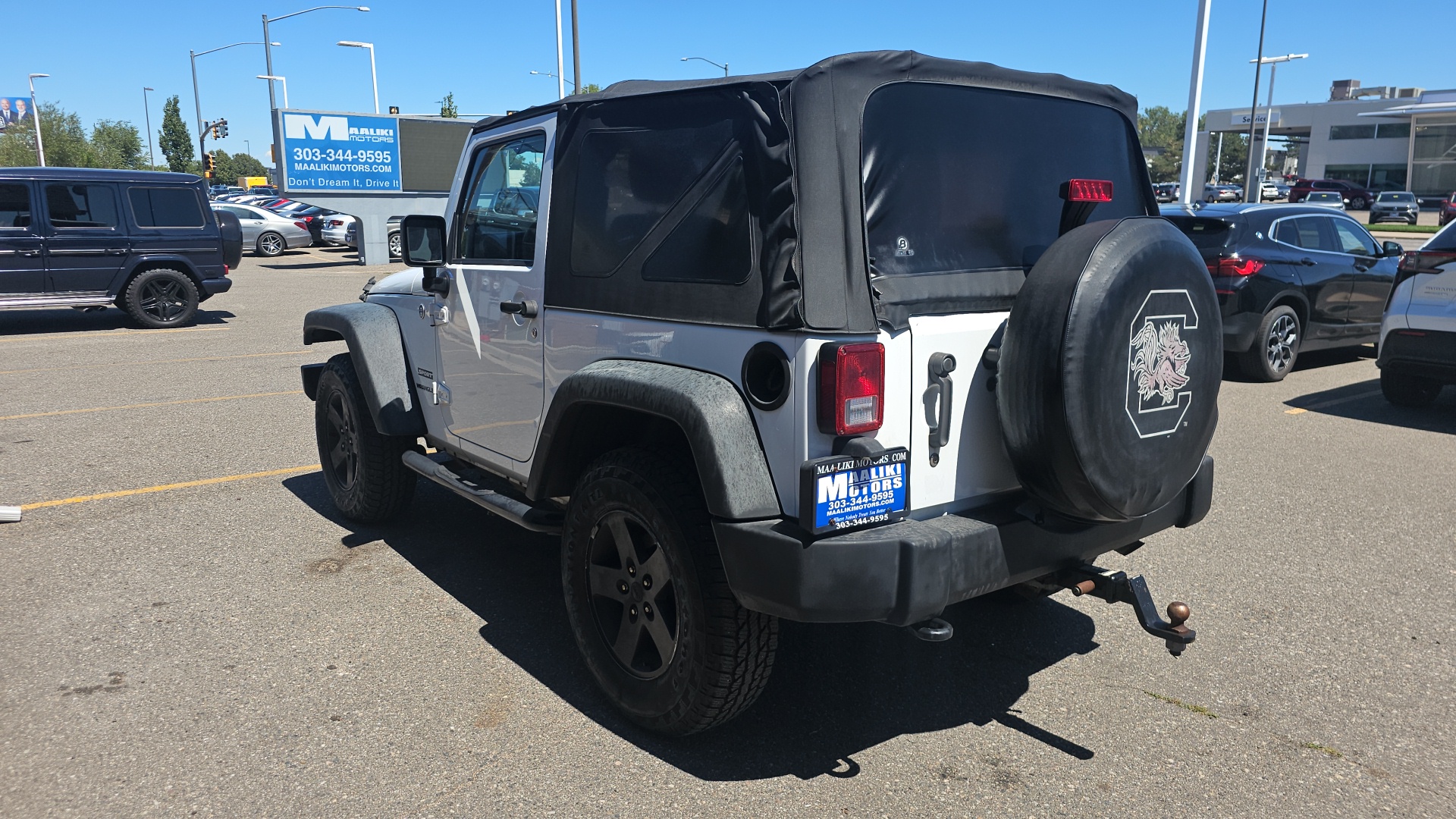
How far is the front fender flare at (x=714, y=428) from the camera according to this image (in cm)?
278

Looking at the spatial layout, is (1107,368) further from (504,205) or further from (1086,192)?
(504,205)

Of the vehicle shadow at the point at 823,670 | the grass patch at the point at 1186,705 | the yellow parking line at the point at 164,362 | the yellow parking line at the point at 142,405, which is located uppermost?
the yellow parking line at the point at 164,362

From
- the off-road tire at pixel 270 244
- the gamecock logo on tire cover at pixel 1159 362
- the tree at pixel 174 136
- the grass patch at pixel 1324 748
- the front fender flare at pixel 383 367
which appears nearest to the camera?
the gamecock logo on tire cover at pixel 1159 362

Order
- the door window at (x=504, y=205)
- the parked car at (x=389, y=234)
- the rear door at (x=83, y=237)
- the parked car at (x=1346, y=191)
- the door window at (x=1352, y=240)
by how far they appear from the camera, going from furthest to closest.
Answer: the parked car at (x=1346, y=191) → the parked car at (x=389, y=234) → the rear door at (x=83, y=237) → the door window at (x=1352, y=240) → the door window at (x=504, y=205)

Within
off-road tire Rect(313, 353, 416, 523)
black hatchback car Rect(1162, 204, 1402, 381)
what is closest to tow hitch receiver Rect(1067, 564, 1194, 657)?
off-road tire Rect(313, 353, 416, 523)

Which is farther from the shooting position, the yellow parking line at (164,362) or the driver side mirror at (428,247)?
the yellow parking line at (164,362)

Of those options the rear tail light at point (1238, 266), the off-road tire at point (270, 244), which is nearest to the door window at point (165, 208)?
the rear tail light at point (1238, 266)

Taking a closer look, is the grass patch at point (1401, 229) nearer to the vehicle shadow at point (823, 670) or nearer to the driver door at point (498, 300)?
the vehicle shadow at point (823, 670)

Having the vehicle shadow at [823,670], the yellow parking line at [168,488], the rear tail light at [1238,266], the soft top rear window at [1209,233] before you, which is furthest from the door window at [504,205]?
the rear tail light at [1238,266]

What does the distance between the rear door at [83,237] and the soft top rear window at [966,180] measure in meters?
13.6

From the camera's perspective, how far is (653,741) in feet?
10.8

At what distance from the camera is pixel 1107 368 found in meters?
2.78

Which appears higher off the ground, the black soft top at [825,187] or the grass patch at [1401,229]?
the black soft top at [825,187]

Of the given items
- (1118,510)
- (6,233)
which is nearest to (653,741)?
(1118,510)
